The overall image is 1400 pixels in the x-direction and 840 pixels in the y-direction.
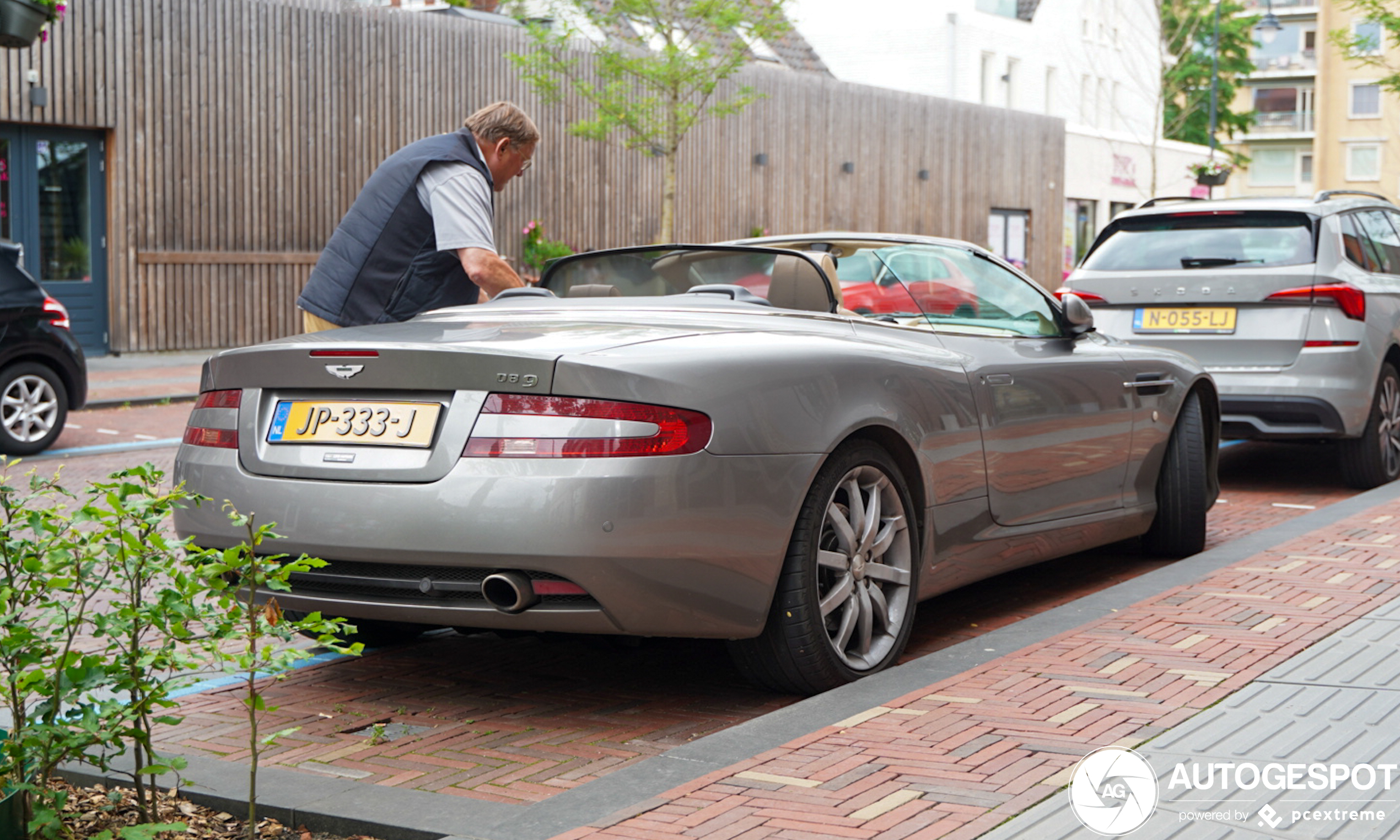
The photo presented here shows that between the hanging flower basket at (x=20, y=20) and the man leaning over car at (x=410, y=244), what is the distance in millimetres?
6788

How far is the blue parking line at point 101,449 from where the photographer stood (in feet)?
34.3

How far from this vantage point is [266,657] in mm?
2934

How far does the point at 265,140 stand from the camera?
19.5 meters

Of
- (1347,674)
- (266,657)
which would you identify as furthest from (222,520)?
(1347,674)

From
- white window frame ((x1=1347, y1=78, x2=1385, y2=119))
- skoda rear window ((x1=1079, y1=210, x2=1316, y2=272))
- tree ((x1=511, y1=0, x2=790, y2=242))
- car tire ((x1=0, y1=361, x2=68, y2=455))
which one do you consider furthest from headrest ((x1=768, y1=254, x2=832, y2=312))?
white window frame ((x1=1347, y1=78, x2=1385, y2=119))

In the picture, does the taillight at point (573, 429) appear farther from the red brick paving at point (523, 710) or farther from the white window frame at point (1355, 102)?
the white window frame at point (1355, 102)

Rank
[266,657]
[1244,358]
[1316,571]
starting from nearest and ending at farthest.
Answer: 1. [266,657]
2. [1316,571]
3. [1244,358]

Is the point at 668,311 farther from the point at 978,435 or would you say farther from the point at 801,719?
the point at 801,719

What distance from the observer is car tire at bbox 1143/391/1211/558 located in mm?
6371

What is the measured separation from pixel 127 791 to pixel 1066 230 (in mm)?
40416

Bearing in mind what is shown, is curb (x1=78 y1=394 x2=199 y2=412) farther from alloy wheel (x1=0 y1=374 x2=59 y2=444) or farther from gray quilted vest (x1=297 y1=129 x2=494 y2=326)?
gray quilted vest (x1=297 y1=129 x2=494 y2=326)

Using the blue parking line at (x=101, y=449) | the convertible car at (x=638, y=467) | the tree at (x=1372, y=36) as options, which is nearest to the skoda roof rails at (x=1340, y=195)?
the convertible car at (x=638, y=467)

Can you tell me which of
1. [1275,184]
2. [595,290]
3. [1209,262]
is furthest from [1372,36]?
[1275,184]

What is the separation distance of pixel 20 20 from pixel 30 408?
116 inches
